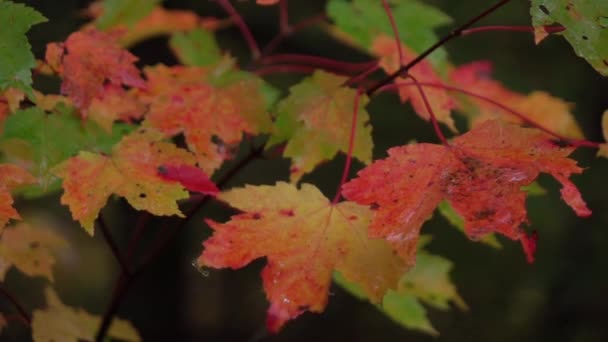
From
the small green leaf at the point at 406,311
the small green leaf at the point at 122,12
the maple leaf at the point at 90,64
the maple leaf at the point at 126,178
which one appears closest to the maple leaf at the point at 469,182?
the maple leaf at the point at 126,178

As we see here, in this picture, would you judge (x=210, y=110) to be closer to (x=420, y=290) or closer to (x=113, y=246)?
(x=113, y=246)

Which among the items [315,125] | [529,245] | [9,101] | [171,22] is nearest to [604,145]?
[529,245]

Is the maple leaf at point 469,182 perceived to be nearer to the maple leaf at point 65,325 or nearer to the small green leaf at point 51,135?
the small green leaf at point 51,135

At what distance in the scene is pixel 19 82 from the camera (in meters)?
0.78

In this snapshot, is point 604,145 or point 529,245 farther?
point 604,145

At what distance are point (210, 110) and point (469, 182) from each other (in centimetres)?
40

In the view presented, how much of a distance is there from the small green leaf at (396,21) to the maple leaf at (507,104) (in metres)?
0.22

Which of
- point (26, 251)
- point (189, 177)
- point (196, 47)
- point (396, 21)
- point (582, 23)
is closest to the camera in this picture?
point (582, 23)

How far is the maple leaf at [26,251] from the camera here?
107cm

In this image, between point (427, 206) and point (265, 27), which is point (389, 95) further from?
point (427, 206)

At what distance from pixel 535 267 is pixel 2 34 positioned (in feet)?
13.2

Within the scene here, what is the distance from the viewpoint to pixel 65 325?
3.67ft

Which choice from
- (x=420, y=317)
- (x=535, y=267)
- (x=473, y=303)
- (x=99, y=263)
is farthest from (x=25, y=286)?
(x=420, y=317)

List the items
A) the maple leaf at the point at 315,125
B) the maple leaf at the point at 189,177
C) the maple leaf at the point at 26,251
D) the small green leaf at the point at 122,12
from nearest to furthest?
the maple leaf at the point at 189,177
the maple leaf at the point at 315,125
the maple leaf at the point at 26,251
the small green leaf at the point at 122,12
